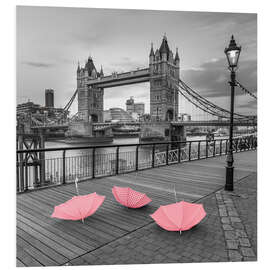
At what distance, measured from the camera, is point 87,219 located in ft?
12.4

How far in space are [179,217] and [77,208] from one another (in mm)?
1446

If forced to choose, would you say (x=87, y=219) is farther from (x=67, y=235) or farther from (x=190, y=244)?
(x=190, y=244)

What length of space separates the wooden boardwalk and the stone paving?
18 centimetres

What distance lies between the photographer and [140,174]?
726 cm

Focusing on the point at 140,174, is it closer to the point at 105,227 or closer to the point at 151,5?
the point at 105,227

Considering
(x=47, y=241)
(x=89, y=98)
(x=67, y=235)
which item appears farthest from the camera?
(x=89, y=98)

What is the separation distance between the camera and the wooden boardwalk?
291 centimetres

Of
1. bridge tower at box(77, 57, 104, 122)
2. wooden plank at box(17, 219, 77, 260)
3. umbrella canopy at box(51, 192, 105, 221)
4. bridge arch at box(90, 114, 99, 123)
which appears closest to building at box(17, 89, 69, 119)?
wooden plank at box(17, 219, 77, 260)

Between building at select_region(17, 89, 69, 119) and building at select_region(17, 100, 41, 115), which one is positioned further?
building at select_region(17, 89, 69, 119)

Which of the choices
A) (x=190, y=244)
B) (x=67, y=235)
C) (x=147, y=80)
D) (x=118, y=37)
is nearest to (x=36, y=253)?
(x=67, y=235)

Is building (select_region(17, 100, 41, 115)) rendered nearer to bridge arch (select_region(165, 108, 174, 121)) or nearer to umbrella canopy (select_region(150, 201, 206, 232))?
umbrella canopy (select_region(150, 201, 206, 232))

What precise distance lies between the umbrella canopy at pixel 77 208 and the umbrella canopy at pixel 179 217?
968 millimetres
